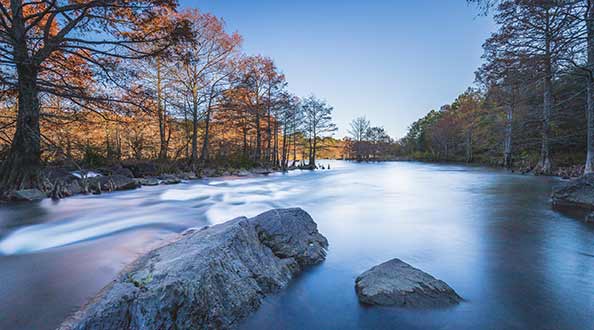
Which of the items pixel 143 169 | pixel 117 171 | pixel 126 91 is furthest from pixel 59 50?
pixel 143 169

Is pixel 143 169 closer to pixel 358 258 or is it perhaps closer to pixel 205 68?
pixel 205 68

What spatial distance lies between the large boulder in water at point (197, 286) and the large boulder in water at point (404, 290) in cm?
89

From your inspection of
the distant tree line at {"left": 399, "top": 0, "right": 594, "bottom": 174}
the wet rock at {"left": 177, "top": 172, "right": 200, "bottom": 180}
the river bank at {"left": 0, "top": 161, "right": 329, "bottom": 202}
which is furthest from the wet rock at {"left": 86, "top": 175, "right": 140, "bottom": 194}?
the distant tree line at {"left": 399, "top": 0, "right": 594, "bottom": 174}

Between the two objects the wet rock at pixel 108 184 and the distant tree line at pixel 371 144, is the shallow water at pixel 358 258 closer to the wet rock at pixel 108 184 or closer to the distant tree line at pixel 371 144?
the wet rock at pixel 108 184

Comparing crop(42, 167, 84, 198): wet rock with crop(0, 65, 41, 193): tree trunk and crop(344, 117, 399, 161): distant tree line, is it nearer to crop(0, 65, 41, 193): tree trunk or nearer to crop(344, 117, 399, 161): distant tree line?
crop(0, 65, 41, 193): tree trunk

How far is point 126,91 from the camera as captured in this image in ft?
24.8

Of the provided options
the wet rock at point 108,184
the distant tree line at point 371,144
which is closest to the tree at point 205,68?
the wet rock at point 108,184

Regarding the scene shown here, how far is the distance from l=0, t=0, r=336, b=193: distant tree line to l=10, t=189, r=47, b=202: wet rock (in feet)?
1.22

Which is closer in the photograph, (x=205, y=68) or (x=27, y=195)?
(x=27, y=195)

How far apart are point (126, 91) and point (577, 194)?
42.1ft

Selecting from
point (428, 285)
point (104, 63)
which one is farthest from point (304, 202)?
point (104, 63)

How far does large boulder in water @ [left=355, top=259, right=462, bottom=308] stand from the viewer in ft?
7.68

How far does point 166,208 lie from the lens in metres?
6.71

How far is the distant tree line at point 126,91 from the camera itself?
22.0 ft
